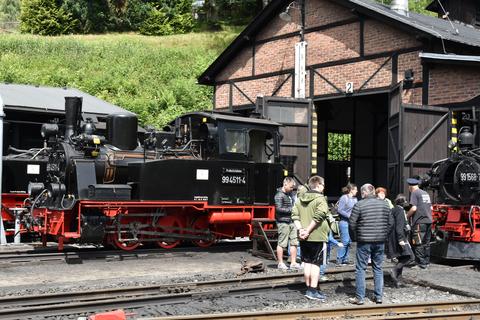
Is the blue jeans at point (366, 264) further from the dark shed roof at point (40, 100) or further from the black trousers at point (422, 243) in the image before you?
the dark shed roof at point (40, 100)

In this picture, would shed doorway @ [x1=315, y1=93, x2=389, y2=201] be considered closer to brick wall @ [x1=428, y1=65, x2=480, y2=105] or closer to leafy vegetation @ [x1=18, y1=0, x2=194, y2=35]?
brick wall @ [x1=428, y1=65, x2=480, y2=105]

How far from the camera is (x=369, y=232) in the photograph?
25.7 ft

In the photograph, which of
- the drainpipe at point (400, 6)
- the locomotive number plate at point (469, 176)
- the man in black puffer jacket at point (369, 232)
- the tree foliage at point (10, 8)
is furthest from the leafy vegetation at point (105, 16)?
the man in black puffer jacket at point (369, 232)

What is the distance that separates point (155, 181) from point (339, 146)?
1156cm

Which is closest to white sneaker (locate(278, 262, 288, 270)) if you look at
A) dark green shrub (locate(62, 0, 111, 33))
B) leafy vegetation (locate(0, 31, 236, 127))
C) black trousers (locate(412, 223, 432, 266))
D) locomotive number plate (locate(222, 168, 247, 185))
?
black trousers (locate(412, 223, 432, 266))

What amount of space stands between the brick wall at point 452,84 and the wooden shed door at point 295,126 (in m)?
3.58

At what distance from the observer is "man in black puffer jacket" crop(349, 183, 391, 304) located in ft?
25.7

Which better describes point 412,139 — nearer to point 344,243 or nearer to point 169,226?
point 344,243

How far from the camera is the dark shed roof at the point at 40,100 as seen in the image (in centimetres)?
1590

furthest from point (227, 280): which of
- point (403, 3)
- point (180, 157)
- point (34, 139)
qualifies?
point (403, 3)

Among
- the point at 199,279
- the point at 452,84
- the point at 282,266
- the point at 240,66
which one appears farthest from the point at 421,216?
the point at 240,66

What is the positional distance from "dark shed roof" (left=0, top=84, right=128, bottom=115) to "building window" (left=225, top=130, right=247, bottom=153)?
6093 millimetres

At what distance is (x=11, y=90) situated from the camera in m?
17.7

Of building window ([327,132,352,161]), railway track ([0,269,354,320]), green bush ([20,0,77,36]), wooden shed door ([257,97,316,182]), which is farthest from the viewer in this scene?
green bush ([20,0,77,36])
